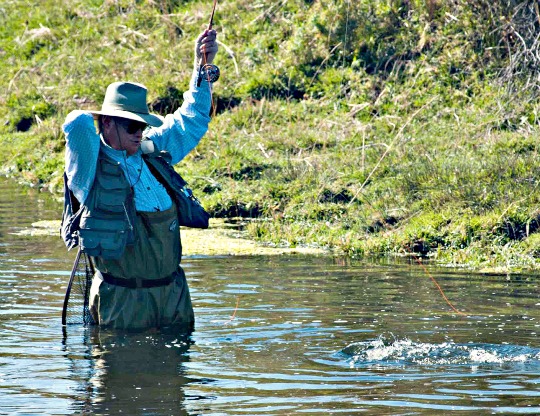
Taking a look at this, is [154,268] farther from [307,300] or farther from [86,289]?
[307,300]

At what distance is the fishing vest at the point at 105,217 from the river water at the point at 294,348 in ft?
2.03

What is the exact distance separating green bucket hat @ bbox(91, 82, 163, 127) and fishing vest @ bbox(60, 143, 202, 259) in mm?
232

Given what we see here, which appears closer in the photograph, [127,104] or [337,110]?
[127,104]

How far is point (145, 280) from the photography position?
6246mm

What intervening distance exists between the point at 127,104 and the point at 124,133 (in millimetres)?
150

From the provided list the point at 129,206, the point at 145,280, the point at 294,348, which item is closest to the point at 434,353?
the point at 294,348

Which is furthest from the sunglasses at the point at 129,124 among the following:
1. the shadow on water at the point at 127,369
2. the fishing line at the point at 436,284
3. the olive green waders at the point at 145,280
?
the fishing line at the point at 436,284

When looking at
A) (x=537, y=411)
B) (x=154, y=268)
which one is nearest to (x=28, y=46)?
(x=154, y=268)

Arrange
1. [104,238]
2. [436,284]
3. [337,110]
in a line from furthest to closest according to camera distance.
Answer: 1. [337,110]
2. [436,284]
3. [104,238]

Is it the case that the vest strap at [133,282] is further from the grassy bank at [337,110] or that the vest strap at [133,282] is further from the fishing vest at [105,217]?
the grassy bank at [337,110]

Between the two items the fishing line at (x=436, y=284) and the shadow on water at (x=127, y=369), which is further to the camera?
the fishing line at (x=436, y=284)

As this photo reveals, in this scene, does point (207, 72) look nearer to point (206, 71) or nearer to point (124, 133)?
point (206, 71)

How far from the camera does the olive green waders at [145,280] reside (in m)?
6.20

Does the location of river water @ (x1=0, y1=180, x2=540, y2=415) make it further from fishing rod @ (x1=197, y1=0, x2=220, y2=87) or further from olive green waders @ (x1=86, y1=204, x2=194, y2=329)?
fishing rod @ (x1=197, y1=0, x2=220, y2=87)
